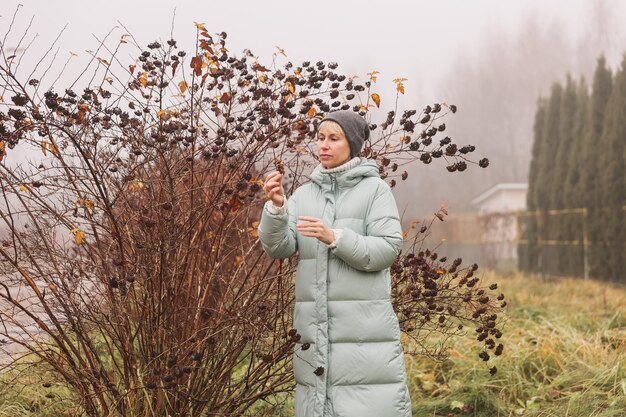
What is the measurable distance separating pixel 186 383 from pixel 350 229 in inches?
50.2

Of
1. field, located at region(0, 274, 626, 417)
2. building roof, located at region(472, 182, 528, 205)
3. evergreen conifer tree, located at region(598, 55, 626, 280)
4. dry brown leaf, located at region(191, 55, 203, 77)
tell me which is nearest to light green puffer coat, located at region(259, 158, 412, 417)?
dry brown leaf, located at region(191, 55, 203, 77)

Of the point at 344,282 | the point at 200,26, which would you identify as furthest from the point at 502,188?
the point at 344,282

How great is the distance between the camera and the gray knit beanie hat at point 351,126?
3.06 m

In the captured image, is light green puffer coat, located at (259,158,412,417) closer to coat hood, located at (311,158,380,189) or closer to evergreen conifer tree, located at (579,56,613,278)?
coat hood, located at (311,158,380,189)

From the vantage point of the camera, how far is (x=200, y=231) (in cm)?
361

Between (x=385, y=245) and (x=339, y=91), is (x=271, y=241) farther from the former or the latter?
(x=339, y=91)

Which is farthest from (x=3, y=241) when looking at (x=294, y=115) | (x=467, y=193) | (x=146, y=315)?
(x=467, y=193)

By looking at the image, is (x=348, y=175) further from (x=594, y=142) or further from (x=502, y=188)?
(x=502, y=188)

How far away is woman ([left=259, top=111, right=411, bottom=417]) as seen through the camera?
9.53ft

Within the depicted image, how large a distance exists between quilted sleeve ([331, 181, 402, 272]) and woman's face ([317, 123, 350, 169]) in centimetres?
20

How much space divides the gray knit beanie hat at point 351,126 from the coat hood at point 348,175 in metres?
0.07

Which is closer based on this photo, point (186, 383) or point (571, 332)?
point (186, 383)

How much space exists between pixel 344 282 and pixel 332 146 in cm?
54

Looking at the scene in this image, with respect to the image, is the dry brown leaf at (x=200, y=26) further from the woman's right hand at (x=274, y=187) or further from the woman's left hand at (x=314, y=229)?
the woman's left hand at (x=314, y=229)
